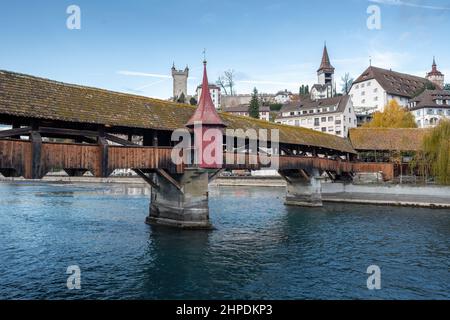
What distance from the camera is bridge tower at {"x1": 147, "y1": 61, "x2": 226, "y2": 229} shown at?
18359 mm

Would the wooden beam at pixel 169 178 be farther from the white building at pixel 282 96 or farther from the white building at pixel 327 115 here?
the white building at pixel 282 96

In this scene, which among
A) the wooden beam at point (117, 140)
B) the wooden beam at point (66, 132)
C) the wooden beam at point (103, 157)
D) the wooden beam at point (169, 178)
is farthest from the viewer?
the wooden beam at point (169, 178)

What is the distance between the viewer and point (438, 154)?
103 ft

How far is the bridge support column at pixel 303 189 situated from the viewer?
100ft

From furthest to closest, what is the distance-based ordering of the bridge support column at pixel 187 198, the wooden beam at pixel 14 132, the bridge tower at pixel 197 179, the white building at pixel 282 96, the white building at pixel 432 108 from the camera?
the white building at pixel 282 96, the white building at pixel 432 108, the bridge support column at pixel 187 198, the bridge tower at pixel 197 179, the wooden beam at pixel 14 132

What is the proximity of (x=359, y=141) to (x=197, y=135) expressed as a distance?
85.7 feet

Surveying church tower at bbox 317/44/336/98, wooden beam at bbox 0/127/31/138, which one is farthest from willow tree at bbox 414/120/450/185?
church tower at bbox 317/44/336/98

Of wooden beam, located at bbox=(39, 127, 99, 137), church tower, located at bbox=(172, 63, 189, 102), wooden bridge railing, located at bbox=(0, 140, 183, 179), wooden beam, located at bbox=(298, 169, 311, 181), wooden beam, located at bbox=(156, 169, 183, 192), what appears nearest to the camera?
wooden bridge railing, located at bbox=(0, 140, 183, 179)

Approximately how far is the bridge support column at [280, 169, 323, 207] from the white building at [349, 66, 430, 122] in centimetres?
4300

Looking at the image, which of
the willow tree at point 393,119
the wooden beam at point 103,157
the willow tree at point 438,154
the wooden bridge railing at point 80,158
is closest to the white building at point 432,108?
the willow tree at point 393,119

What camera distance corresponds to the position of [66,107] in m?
14.2

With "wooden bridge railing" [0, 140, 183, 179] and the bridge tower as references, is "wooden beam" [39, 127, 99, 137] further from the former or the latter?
the bridge tower

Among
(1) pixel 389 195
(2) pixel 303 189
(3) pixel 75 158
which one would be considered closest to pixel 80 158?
(3) pixel 75 158
